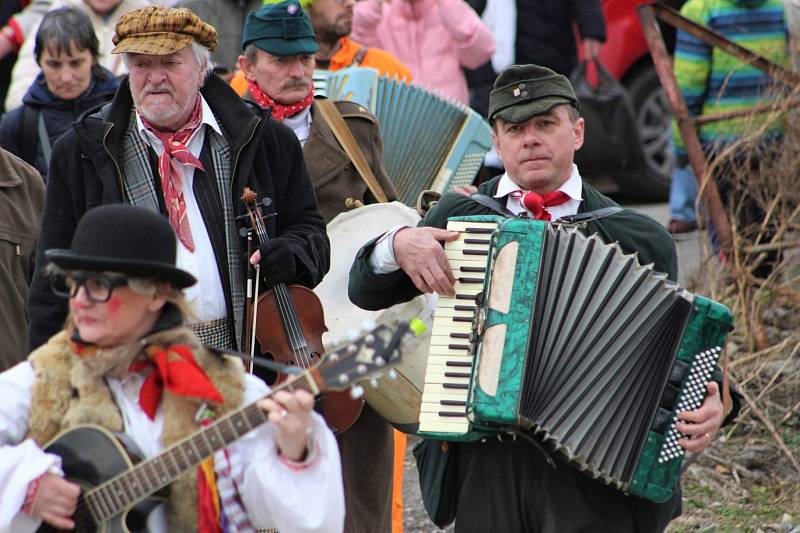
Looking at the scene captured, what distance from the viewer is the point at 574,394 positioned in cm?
412

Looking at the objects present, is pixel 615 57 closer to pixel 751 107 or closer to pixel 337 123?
pixel 751 107

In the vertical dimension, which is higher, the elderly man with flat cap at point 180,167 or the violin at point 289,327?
the elderly man with flat cap at point 180,167

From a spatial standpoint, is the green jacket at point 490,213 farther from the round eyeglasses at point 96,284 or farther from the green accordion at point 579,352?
the round eyeglasses at point 96,284

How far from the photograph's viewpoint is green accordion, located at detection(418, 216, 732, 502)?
408 centimetres

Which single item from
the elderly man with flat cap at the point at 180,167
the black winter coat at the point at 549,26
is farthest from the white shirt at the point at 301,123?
the black winter coat at the point at 549,26

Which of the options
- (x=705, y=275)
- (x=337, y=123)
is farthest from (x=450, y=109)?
(x=705, y=275)

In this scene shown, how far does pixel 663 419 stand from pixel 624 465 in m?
0.17

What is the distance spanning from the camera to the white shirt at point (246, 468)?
3357 millimetres

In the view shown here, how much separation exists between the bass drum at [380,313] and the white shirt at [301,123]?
412 mm

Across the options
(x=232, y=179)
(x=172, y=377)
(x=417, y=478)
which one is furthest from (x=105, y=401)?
(x=417, y=478)

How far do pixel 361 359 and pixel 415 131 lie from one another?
318 cm

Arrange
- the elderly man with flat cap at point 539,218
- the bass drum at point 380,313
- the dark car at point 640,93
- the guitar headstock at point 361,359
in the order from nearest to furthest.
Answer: the guitar headstock at point 361,359, the elderly man with flat cap at point 539,218, the bass drum at point 380,313, the dark car at point 640,93

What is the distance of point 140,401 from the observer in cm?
351

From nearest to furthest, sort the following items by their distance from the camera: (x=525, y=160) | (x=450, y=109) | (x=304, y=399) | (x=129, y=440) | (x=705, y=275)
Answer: (x=304, y=399) → (x=129, y=440) → (x=525, y=160) → (x=450, y=109) → (x=705, y=275)
